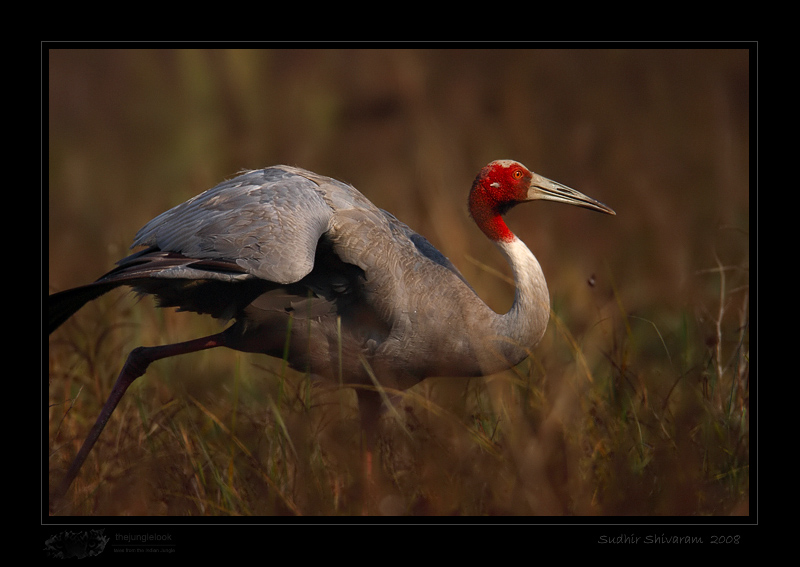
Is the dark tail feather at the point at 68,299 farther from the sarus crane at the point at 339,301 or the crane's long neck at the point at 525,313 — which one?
the crane's long neck at the point at 525,313

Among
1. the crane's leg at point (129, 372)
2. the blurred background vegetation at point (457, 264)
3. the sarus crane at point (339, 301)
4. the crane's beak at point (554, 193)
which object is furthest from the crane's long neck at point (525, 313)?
the crane's leg at point (129, 372)

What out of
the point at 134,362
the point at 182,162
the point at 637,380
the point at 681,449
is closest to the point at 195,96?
the point at 182,162

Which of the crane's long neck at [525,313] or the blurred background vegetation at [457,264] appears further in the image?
the crane's long neck at [525,313]

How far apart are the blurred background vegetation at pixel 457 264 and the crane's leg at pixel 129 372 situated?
0.33 feet

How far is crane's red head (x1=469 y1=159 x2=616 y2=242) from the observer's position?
3.89 meters

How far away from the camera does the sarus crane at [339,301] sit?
3494mm

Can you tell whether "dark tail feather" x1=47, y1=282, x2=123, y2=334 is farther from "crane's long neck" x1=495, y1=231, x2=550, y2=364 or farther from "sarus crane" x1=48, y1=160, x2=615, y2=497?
"crane's long neck" x1=495, y1=231, x2=550, y2=364

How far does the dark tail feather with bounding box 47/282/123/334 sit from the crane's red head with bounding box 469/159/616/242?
1640 millimetres

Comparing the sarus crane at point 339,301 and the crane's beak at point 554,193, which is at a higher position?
the crane's beak at point 554,193

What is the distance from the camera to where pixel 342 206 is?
3703mm

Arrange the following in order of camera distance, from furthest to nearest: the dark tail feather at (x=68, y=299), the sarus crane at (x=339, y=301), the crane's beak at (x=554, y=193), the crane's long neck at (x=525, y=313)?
the crane's beak at (x=554, y=193), the crane's long neck at (x=525, y=313), the sarus crane at (x=339, y=301), the dark tail feather at (x=68, y=299)
